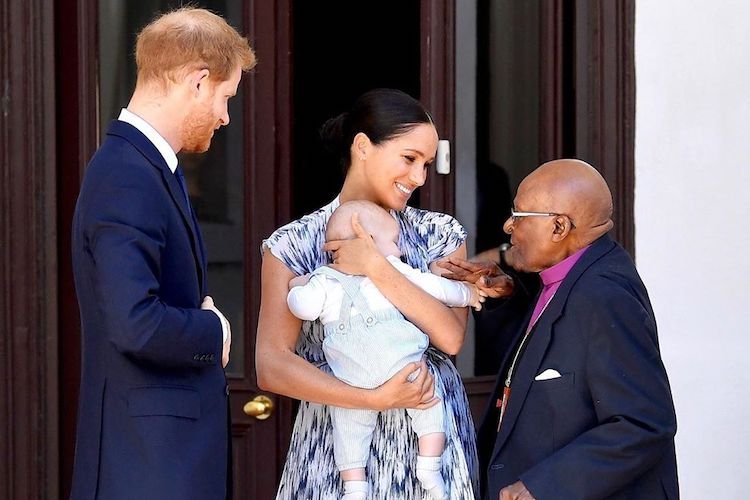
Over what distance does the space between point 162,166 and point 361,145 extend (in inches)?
29.5

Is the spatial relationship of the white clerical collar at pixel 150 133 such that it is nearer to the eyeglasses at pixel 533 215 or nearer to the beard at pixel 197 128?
the beard at pixel 197 128

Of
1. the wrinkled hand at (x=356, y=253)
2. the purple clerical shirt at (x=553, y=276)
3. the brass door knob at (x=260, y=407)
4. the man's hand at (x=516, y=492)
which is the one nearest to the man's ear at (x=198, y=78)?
the wrinkled hand at (x=356, y=253)

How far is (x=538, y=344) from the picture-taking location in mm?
3018

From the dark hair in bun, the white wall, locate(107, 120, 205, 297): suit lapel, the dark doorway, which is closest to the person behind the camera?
locate(107, 120, 205, 297): suit lapel

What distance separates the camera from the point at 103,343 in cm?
271

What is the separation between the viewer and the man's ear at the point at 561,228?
10.0ft

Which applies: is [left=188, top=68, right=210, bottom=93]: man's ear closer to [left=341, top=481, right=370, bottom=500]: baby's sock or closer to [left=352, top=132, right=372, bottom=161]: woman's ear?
[left=352, top=132, right=372, bottom=161]: woman's ear

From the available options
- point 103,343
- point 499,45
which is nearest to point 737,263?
point 499,45

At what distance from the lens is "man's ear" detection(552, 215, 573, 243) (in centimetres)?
306

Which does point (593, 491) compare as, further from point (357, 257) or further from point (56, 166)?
point (56, 166)

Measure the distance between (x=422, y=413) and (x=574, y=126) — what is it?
67.8 inches

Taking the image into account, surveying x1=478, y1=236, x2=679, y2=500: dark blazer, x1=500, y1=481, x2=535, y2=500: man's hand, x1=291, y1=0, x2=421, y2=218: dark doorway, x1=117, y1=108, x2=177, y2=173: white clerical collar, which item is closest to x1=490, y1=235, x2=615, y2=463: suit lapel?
x1=478, y1=236, x2=679, y2=500: dark blazer

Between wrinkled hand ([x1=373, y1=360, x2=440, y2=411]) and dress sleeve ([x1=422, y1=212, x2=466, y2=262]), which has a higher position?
dress sleeve ([x1=422, y1=212, x2=466, y2=262])

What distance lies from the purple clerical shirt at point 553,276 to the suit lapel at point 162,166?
870 mm
